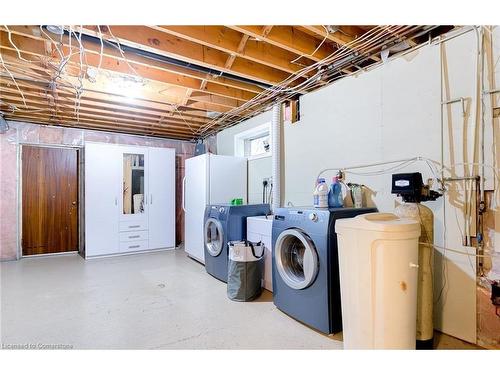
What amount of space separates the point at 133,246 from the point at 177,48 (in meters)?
3.60

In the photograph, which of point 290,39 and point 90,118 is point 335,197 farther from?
point 90,118

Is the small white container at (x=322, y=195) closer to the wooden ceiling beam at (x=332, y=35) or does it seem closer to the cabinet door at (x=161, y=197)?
the wooden ceiling beam at (x=332, y=35)

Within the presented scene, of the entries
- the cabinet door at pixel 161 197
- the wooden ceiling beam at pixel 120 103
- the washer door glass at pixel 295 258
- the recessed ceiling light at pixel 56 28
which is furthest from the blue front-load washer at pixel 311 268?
the cabinet door at pixel 161 197

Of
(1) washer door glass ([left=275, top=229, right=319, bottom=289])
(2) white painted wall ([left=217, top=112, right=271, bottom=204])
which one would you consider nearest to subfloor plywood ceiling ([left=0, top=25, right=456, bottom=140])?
(2) white painted wall ([left=217, top=112, right=271, bottom=204])

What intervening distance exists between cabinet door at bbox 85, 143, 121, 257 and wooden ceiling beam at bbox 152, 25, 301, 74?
3040mm

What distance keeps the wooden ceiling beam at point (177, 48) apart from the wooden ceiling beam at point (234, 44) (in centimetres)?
15

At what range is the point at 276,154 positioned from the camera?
3.46 metres

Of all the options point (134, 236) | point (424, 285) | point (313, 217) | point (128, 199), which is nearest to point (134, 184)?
point (128, 199)

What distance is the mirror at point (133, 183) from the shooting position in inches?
184

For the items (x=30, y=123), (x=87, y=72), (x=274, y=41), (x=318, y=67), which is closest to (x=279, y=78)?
(x=318, y=67)

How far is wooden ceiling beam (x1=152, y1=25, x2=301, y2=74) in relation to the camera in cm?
204

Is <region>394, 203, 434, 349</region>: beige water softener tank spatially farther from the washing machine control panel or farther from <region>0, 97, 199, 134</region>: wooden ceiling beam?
<region>0, 97, 199, 134</region>: wooden ceiling beam

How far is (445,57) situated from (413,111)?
427 millimetres
